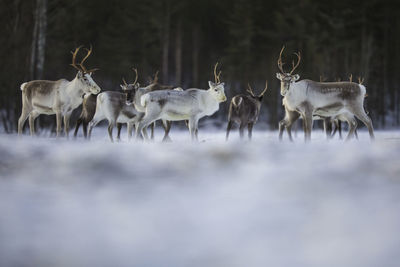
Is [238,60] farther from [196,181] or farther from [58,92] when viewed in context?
[196,181]

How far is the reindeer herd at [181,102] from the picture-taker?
8.67 m

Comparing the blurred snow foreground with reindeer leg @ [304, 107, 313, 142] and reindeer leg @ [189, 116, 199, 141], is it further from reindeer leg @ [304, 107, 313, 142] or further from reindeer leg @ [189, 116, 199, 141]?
reindeer leg @ [189, 116, 199, 141]

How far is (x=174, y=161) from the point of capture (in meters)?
4.88

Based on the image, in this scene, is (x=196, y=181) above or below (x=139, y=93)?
below

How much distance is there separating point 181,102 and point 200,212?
580 cm

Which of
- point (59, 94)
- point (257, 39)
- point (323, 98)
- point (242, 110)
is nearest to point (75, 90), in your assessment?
point (59, 94)

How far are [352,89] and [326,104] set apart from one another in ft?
1.73

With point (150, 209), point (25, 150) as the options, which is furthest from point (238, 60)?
point (150, 209)

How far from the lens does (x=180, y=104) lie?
8.66 metres

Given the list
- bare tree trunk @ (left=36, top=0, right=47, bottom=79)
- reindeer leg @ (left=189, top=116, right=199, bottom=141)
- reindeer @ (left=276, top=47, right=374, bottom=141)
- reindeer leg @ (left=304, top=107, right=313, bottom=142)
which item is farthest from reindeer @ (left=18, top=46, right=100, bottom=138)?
reindeer leg @ (left=304, top=107, right=313, bottom=142)

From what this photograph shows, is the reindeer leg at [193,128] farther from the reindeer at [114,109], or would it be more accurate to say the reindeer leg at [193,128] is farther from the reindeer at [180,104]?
the reindeer at [114,109]

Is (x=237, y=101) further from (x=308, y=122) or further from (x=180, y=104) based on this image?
(x=308, y=122)

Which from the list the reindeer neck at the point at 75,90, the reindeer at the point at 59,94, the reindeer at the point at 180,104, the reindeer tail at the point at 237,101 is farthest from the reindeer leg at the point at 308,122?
the reindeer neck at the point at 75,90

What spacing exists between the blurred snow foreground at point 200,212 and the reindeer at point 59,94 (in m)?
4.74
